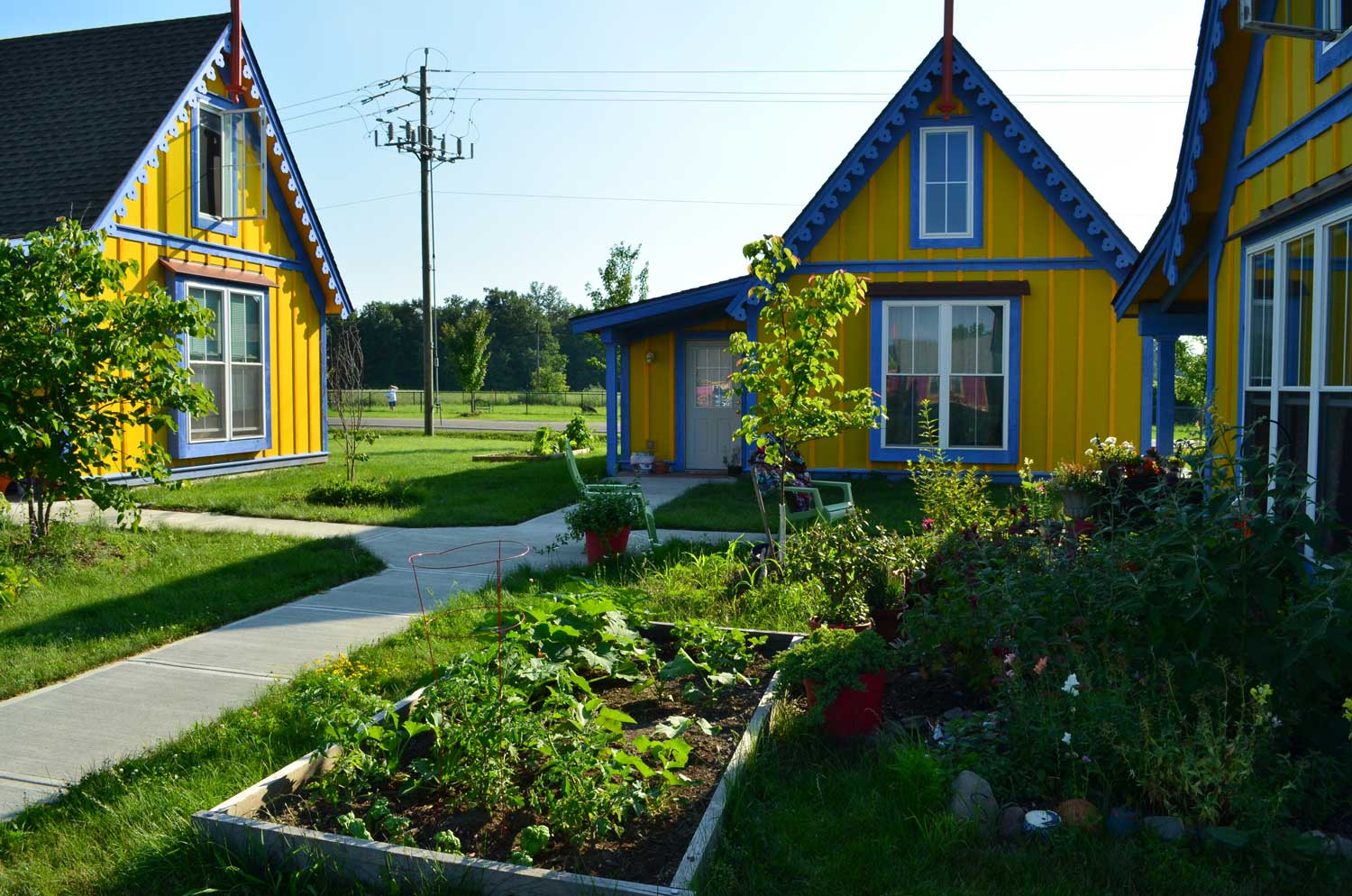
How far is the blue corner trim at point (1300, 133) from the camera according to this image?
5.57m

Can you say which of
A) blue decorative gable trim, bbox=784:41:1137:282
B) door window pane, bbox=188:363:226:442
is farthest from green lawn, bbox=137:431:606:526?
blue decorative gable trim, bbox=784:41:1137:282

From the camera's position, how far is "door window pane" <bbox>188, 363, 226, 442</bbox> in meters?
14.2

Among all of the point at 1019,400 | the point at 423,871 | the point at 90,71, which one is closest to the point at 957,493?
the point at 423,871

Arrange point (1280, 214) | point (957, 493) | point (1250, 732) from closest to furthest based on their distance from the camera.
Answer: point (1250, 732) < point (1280, 214) < point (957, 493)

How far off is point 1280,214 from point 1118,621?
3.40 m

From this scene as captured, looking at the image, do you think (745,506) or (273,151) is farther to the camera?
(273,151)

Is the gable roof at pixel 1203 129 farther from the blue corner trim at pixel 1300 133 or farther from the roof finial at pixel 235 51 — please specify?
the roof finial at pixel 235 51

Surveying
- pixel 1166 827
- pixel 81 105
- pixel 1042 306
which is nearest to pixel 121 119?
pixel 81 105

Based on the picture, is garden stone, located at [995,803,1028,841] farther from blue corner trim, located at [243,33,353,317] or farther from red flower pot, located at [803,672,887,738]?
blue corner trim, located at [243,33,353,317]

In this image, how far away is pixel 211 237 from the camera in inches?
571

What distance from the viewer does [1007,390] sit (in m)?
14.0

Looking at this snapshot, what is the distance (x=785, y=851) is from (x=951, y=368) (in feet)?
37.3

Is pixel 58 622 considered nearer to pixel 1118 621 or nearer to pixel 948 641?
pixel 948 641

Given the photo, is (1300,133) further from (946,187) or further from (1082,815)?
(946,187)
